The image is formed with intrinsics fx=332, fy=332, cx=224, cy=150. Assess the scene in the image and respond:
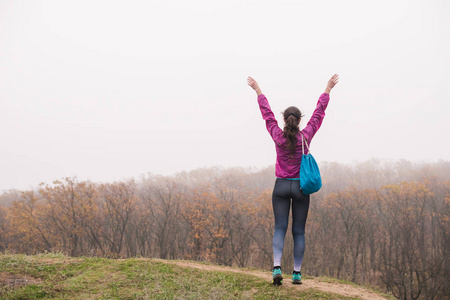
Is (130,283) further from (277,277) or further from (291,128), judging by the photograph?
(291,128)

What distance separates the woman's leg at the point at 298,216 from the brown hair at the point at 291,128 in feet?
1.91

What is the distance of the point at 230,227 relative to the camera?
138 ft

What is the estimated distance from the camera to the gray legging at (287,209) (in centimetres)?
509

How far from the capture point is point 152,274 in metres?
5.48

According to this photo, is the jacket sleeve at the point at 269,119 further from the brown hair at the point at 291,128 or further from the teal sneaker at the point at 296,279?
the teal sneaker at the point at 296,279

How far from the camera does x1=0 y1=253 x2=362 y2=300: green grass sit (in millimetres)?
4621

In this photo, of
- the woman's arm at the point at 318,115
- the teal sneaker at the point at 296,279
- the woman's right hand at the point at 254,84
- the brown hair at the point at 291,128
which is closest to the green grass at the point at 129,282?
the teal sneaker at the point at 296,279

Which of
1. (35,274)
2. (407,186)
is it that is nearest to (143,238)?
(407,186)

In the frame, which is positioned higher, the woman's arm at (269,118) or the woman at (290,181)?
the woman's arm at (269,118)

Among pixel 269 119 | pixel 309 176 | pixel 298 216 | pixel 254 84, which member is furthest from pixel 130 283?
pixel 254 84

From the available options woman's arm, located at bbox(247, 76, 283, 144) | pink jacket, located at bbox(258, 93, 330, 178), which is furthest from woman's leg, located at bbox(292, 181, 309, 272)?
woman's arm, located at bbox(247, 76, 283, 144)

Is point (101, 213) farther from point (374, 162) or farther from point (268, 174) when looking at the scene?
point (374, 162)

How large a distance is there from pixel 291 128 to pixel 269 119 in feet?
1.54

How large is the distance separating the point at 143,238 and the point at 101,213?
20.8 ft
